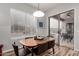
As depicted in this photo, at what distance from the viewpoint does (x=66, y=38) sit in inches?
71.0

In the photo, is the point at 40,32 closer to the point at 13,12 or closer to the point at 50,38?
the point at 50,38

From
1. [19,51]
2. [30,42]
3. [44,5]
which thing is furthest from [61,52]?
[44,5]

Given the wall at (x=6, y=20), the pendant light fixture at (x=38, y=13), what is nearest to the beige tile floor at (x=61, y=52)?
the wall at (x=6, y=20)

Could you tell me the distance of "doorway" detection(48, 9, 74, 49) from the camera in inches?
68.4

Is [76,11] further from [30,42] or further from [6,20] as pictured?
[6,20]

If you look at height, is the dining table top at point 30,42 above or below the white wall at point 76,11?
below

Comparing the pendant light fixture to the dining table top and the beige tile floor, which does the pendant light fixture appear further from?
the beige tile floor

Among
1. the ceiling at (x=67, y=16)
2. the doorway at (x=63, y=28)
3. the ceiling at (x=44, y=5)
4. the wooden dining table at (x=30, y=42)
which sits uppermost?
the ceiling at (x=44, y=5)

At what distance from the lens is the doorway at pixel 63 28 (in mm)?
1738

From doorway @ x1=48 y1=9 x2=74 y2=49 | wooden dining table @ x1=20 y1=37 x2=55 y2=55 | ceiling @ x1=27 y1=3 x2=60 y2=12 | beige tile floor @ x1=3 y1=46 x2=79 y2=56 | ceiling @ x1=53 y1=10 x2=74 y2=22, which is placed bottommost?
beige tile floor @ x1=3 y1=46 x2=79 y2=56

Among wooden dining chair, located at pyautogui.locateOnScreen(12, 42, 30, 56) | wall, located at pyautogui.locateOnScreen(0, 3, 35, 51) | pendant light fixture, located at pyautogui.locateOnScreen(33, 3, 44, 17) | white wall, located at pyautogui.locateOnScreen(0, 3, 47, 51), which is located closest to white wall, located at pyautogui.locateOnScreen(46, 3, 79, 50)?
pendant light fixture, located at pyautogui.locateOnScreen(33, 3, 44, 17)

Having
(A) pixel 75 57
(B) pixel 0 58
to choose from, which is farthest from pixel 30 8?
(A) pixel 75 57

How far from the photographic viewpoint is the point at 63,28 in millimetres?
1792

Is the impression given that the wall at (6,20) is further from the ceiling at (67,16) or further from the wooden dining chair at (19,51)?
the ceiling at (67,16)
